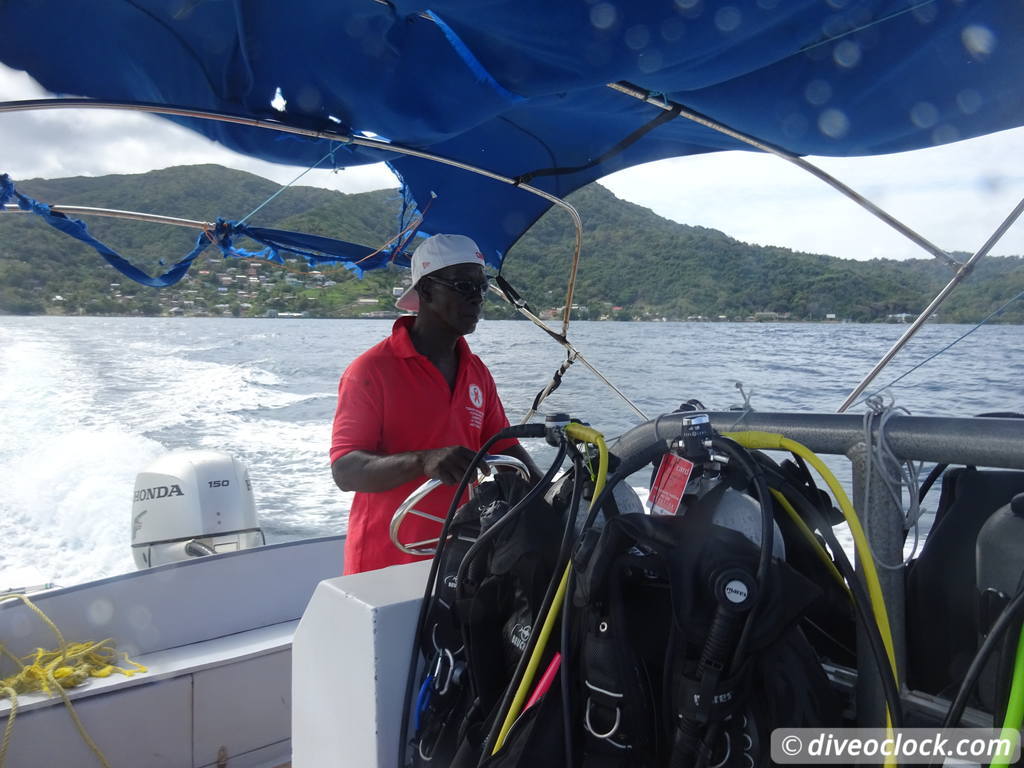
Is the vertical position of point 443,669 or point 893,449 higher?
point 893,449

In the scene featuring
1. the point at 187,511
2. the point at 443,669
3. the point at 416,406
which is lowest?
the point at 187,511

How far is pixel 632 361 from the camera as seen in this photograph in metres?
15.9

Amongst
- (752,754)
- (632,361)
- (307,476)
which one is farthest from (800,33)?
(632,361)

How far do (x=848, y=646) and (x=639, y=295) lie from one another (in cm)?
537

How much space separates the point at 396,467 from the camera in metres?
1.86

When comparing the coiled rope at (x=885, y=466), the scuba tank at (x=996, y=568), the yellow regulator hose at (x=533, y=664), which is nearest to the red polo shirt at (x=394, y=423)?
the yellow regulator hose at (x=533, y=664)

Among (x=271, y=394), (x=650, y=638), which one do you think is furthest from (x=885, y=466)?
(x=271, y=394)

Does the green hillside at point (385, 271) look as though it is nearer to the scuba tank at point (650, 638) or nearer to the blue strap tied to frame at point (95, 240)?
the blue strap tied to frame at point (95, 240)

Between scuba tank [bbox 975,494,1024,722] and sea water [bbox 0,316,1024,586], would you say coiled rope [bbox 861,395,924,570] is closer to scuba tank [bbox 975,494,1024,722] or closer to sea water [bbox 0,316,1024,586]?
scuba tank [bbox 975,494,1024,722]

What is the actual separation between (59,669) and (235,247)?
1.57 metres

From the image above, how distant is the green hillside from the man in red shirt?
3.64 feet

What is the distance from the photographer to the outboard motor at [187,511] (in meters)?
3.38

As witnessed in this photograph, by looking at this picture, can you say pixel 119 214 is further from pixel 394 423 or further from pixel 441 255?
pixel 394 423

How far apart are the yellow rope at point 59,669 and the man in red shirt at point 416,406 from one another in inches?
40.4
